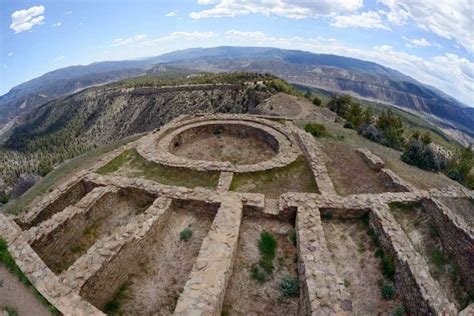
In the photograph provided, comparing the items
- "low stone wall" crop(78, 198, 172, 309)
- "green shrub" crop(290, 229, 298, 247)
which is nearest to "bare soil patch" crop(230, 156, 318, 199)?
"green shrub" crop(290, 229, 298, 247)

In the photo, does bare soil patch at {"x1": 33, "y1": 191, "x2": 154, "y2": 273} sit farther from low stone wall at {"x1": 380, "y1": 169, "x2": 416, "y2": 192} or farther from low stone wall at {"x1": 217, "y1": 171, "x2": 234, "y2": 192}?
low stone wall at {"x1": 380, "y1": 169, "x2": 416, "y2": 192}

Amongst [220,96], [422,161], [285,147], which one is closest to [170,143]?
[285,147]

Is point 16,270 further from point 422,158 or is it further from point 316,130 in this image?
point 422,158

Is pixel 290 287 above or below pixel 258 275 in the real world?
below

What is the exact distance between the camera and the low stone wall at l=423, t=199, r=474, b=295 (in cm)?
1091

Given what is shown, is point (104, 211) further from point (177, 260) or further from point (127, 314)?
point (127, 314)

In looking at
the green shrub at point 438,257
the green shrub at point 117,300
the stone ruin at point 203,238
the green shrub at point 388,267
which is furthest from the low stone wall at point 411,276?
the green shrub at point 117,300

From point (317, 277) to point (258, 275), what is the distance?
237 cm

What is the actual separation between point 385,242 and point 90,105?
117 meters

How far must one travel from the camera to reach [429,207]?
14.1 metres

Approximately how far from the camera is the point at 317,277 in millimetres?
9516

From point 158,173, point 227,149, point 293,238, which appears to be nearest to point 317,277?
A: point 293,238

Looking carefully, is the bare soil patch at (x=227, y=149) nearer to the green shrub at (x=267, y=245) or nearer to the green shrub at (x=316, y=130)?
the green shrub at (x=316, y=130)

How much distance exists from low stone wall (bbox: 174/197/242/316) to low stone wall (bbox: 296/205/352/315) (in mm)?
2574
